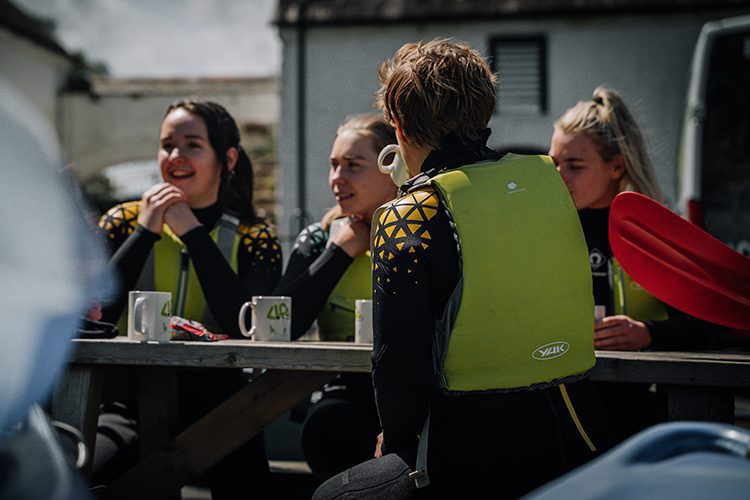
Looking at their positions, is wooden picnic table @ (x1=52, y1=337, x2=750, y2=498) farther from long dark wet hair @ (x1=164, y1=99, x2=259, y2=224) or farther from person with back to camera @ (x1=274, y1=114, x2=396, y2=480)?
long dark wet hair @ (x1=164, y1=99, x2=259, y2=224)

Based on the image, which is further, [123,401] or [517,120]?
[517,120]

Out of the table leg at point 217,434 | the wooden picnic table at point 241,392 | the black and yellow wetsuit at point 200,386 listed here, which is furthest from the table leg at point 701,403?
the black and yellow wetsuit at point 200,386

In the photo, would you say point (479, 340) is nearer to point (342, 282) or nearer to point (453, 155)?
point (453, 155)

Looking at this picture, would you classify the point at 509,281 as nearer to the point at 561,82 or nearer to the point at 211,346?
the point at 211,346

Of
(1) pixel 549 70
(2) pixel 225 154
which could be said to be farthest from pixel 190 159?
(1) pixel 549 70

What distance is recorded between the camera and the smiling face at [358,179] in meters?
3.00

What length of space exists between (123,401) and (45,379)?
183 cm

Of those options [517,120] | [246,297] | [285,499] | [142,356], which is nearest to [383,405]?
[142,356]

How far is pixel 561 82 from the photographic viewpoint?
15.5 meters

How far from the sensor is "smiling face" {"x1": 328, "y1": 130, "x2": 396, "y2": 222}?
3.00 m

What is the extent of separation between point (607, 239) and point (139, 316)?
1.63m

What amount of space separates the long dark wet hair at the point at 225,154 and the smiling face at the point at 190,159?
A: 3cm

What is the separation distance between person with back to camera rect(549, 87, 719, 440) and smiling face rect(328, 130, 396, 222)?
68 centimetres

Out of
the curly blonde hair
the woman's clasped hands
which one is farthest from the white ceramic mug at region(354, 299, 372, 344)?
the curly blonde hair
